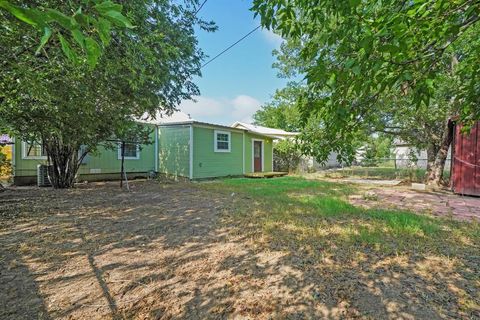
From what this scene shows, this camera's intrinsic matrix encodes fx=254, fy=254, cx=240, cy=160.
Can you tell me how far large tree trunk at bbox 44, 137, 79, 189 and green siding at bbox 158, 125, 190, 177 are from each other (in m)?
4.07

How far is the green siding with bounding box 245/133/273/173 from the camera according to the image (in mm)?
14258

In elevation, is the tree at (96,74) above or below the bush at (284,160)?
above

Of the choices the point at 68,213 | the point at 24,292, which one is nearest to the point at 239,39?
the point at 68,213

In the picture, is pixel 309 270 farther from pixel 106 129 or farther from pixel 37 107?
pixel 106 129

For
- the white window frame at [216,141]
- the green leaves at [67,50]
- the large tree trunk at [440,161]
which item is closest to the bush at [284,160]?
the white window frame at [216,141]

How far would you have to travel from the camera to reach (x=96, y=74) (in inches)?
164

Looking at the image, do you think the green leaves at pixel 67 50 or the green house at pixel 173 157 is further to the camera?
the green house at pixel 173 157

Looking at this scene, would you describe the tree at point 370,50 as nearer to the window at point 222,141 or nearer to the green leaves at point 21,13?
the green leaves at point 21,13

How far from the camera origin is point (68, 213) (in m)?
4.88

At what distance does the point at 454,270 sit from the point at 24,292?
4030mm

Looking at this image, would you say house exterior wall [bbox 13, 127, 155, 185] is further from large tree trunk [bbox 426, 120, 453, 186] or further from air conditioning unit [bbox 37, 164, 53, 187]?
large tree trunk [bbox 426, 120, 453, 186]

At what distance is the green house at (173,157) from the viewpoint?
31.3 feet

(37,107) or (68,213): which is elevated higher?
(37,107)

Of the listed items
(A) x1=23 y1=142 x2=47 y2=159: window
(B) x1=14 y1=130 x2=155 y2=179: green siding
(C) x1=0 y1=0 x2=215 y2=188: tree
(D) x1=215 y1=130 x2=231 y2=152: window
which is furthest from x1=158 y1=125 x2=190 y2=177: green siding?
(A) x1=23 y1=142 x2=47 y2=159: window
